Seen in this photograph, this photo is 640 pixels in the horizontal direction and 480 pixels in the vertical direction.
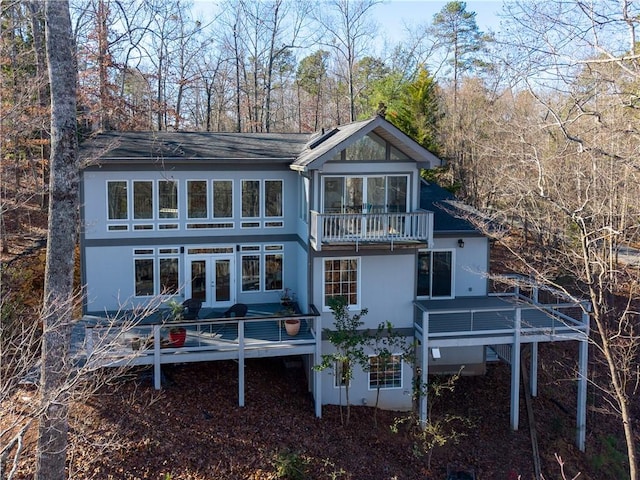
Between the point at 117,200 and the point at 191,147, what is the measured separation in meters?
2.64

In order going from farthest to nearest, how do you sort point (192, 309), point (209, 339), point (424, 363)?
point (192, 309) < point (424, 363) < point (209, 339)

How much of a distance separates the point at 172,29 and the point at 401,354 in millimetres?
20636

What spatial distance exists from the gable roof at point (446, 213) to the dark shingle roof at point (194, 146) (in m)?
4.43

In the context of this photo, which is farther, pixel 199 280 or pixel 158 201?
pixel 199 280

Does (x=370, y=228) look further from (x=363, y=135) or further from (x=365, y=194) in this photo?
(x=363, y=135)

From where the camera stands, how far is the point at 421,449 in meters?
12.8

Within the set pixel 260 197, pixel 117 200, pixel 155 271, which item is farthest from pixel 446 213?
pixel 117 200

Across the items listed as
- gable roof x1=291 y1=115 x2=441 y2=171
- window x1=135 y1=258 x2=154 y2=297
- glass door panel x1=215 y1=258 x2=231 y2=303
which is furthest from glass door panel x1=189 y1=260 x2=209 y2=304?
gable roof x1=291 y1=115 x2=441 y2=171

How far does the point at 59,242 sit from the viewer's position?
833cm

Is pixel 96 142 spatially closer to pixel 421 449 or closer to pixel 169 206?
pixel 169 206

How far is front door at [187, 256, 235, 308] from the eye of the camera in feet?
50.3

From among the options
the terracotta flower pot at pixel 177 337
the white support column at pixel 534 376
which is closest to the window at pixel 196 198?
the terracotta flower pot at pixel 177 337

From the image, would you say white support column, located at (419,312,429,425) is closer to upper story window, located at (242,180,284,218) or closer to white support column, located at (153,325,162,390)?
upper story window, located at (242,180,284,218)

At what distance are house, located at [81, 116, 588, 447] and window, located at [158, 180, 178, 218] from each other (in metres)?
0.04
